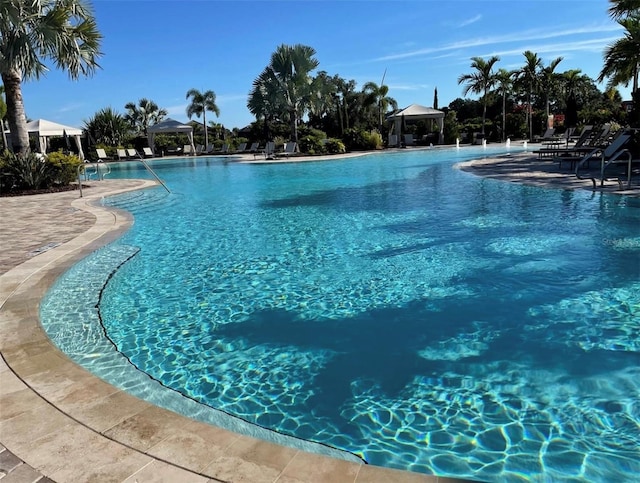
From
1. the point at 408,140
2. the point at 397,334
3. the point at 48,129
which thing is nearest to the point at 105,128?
the point at 48,129

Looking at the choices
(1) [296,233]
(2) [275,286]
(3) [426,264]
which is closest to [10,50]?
(1) [296,233]

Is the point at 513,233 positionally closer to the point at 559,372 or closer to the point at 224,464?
the point at 559,372

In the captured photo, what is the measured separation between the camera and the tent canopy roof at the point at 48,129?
2821cm

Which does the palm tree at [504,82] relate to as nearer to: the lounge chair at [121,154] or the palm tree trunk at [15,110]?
the lounge chair at [121,154]

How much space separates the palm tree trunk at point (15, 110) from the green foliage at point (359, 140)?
22806 mm

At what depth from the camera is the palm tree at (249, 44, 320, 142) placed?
32.1 metres

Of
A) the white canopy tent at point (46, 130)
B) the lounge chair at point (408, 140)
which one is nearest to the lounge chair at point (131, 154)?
the white canopy tent at point (46, 130)

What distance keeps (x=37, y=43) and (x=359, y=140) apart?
77.0 feet

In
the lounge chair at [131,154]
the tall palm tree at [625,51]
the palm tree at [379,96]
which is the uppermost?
the palm tree at [379,96]

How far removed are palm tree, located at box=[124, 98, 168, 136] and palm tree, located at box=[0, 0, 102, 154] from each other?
37164 mm

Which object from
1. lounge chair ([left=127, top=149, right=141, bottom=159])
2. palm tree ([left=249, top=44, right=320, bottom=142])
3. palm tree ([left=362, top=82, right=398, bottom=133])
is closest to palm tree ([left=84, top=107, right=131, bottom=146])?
lounge chair ([left=127, top=149, right=141, bottom=159])

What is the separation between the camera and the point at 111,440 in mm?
2592

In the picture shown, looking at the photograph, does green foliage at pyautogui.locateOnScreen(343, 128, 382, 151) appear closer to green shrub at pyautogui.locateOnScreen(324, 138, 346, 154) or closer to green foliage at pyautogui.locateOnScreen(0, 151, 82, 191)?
green shrub at pyautogui.locateOnScreen(324, 138, 346, 154)

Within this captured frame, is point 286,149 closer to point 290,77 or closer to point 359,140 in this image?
point 290,77
